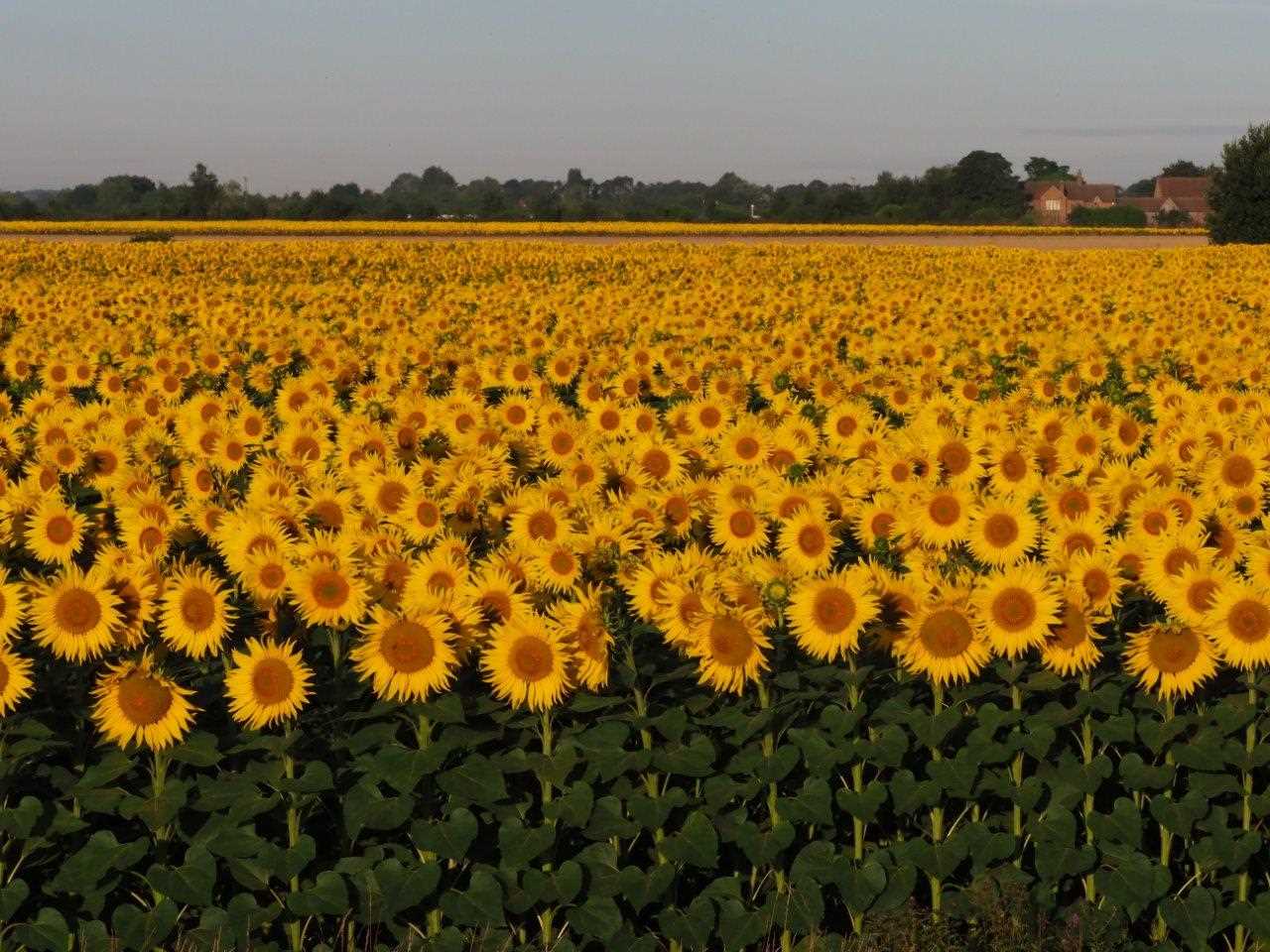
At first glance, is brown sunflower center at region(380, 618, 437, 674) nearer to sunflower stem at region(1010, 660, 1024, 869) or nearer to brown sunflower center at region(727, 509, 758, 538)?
brown sunflower center at region(727, 509, 758, 538)

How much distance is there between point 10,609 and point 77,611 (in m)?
0.25

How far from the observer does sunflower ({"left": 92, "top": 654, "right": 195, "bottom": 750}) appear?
5.13m

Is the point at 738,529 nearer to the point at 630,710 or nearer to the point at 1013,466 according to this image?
the point at 630,710

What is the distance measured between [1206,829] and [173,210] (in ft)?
347

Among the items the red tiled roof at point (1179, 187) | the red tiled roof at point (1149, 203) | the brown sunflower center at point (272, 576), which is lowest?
the brown sunflower center at point (272, 576)

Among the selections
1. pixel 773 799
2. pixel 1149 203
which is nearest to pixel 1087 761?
pixel 773 799

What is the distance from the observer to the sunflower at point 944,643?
5430 mm

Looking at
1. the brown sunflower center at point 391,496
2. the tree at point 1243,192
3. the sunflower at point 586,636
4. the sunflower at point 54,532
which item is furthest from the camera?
the tree at point 1243,192

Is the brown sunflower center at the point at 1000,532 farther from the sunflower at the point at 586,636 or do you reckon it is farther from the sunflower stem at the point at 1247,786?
the sunflower at the point at 586,636

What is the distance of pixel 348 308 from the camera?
65.3 feet

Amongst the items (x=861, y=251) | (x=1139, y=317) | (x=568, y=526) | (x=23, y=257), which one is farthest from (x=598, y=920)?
(x=861, y=251)

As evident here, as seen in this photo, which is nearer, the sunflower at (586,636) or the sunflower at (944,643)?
the sunflower at (586,636)

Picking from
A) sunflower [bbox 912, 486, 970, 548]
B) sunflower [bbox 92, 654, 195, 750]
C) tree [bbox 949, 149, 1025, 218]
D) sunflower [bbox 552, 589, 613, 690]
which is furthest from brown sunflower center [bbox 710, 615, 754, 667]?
tree [bbox 949, 149, 1025, 218]

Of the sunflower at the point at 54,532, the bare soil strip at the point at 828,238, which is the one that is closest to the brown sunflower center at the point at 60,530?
the sunflower at the point at 54,532
